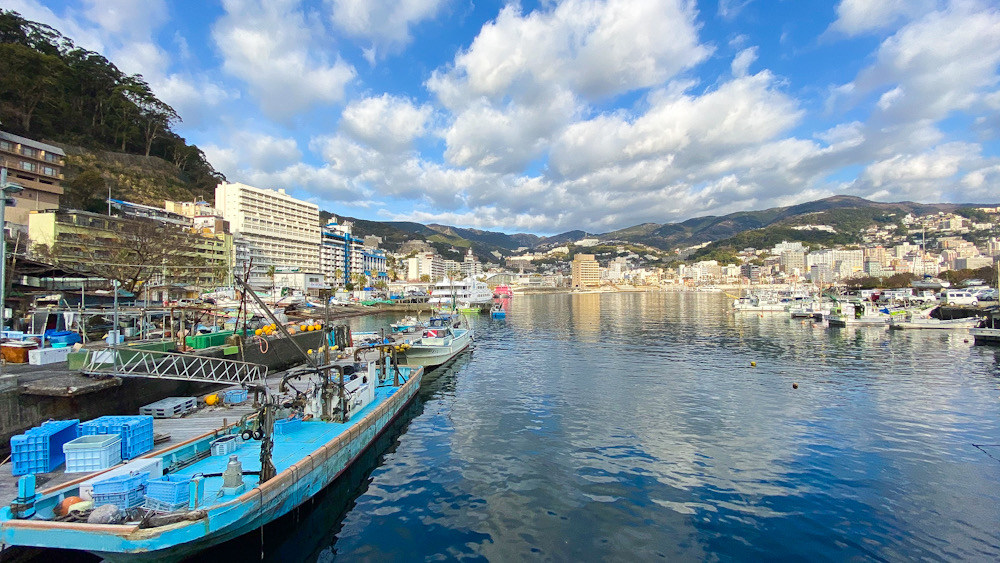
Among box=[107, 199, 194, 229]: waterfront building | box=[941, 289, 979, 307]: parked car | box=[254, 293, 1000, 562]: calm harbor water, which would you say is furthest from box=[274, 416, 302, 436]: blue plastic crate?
box=[941, 289, 979, 307]: parked car

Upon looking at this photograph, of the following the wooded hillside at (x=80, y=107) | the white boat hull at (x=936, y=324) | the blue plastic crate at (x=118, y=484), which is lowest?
the white boat hull at (x=936, y=324)

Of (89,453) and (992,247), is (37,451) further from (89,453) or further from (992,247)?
(992,247)

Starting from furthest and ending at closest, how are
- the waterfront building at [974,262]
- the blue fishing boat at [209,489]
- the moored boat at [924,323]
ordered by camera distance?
the waterfront building at [974,262]
the moored boat at [924,323]
the blue fishing boat at [209,489]

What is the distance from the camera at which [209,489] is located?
9273 millimetres

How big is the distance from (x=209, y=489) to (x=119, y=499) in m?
1.69

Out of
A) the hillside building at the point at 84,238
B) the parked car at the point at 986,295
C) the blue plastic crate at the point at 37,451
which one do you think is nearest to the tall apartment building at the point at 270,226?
the hillside building at the point at 84,238

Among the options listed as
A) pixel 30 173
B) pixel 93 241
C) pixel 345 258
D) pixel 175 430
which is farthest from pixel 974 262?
pixel 30 173

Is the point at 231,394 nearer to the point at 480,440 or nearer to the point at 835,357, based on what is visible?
the point at 480,440

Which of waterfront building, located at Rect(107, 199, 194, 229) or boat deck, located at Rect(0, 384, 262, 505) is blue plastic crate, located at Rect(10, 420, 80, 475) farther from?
waterfront building, located at Rect(107, 199, 194, 229)

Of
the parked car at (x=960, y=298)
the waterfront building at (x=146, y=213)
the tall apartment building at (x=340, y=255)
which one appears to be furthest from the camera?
the tall apartment building at (x=340, y=255)

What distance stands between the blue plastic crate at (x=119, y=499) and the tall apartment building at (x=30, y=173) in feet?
204

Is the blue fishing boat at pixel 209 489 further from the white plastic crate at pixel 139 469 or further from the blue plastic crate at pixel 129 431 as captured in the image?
the blue plastic crate at pixel 129 431

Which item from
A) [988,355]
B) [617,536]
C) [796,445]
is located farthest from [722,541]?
[988,355]

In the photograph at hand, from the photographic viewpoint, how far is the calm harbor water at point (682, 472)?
9.77 meters
